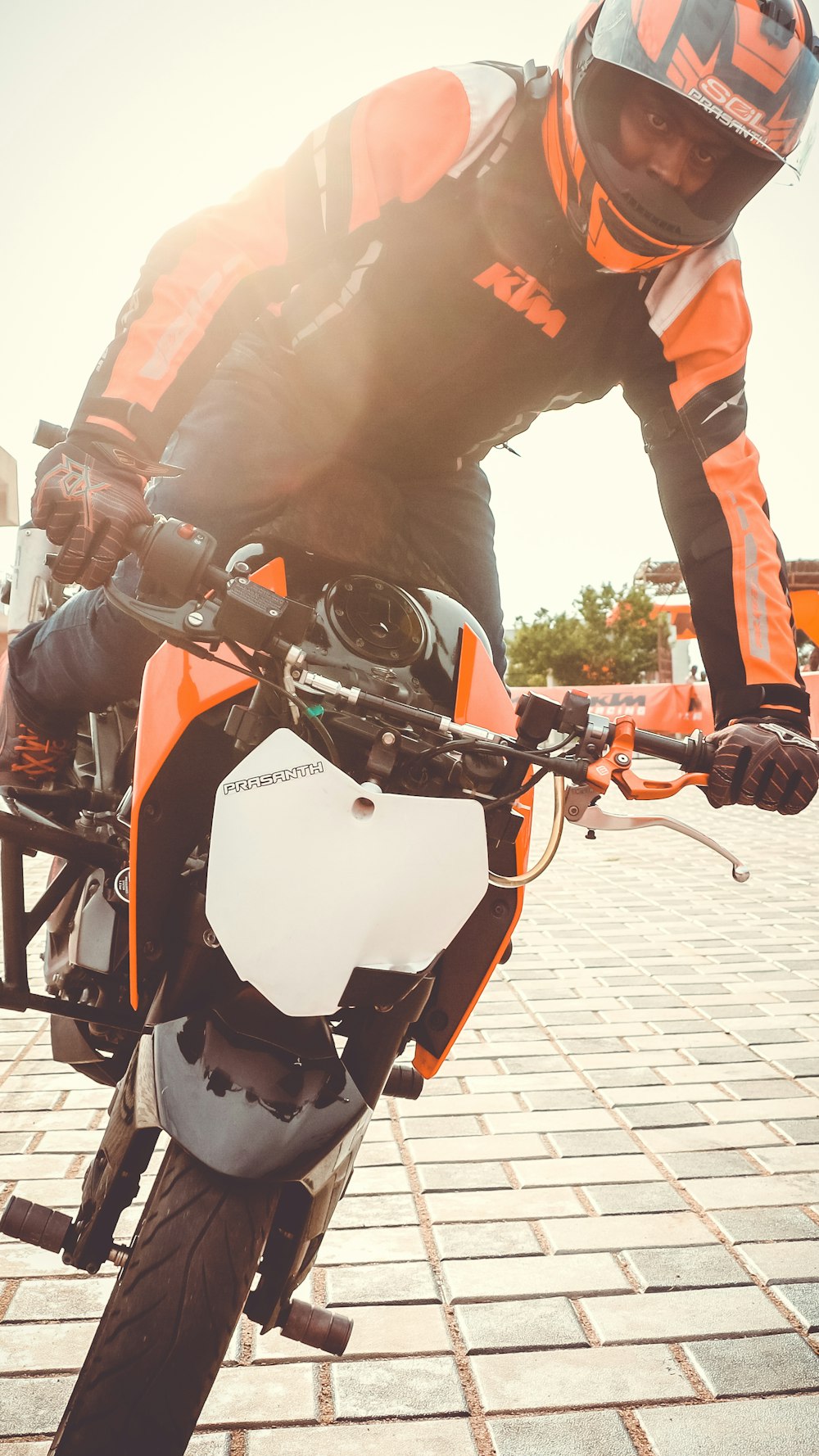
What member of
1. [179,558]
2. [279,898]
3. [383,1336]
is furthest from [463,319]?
[383,1336]

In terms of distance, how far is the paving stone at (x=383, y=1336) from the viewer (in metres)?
2.06

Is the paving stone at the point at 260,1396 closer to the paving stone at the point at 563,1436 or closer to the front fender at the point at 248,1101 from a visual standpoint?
the paving stone at the point at 563,1436

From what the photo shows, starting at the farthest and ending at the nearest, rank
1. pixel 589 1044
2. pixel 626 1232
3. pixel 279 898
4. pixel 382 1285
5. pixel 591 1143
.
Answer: pixel 589 1044 < pixel 591 1143 < pixel 626 1232 < pixel 382 1285 < pixel 279 898

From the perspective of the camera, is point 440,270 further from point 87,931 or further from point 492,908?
point 87,931

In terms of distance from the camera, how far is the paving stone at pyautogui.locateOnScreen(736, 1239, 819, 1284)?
2.35m

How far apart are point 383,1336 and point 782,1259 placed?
92cm

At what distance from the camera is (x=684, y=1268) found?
238 centimetres

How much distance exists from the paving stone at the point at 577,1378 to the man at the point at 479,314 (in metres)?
1.14

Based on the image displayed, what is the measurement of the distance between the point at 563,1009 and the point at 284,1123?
10.1ft

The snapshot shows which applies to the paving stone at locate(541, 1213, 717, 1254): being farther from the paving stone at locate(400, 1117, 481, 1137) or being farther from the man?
the man

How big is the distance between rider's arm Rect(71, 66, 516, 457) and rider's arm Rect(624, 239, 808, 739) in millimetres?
527

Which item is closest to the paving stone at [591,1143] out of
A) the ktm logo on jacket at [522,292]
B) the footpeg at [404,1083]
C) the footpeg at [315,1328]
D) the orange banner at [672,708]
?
the footpeg at [404,1083]

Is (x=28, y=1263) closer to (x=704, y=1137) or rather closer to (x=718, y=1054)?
(x=704, y=1137)

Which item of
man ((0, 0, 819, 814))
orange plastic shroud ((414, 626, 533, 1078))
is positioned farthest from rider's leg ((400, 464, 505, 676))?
orange plastic shroud ((414, 626, 533, 1078))
